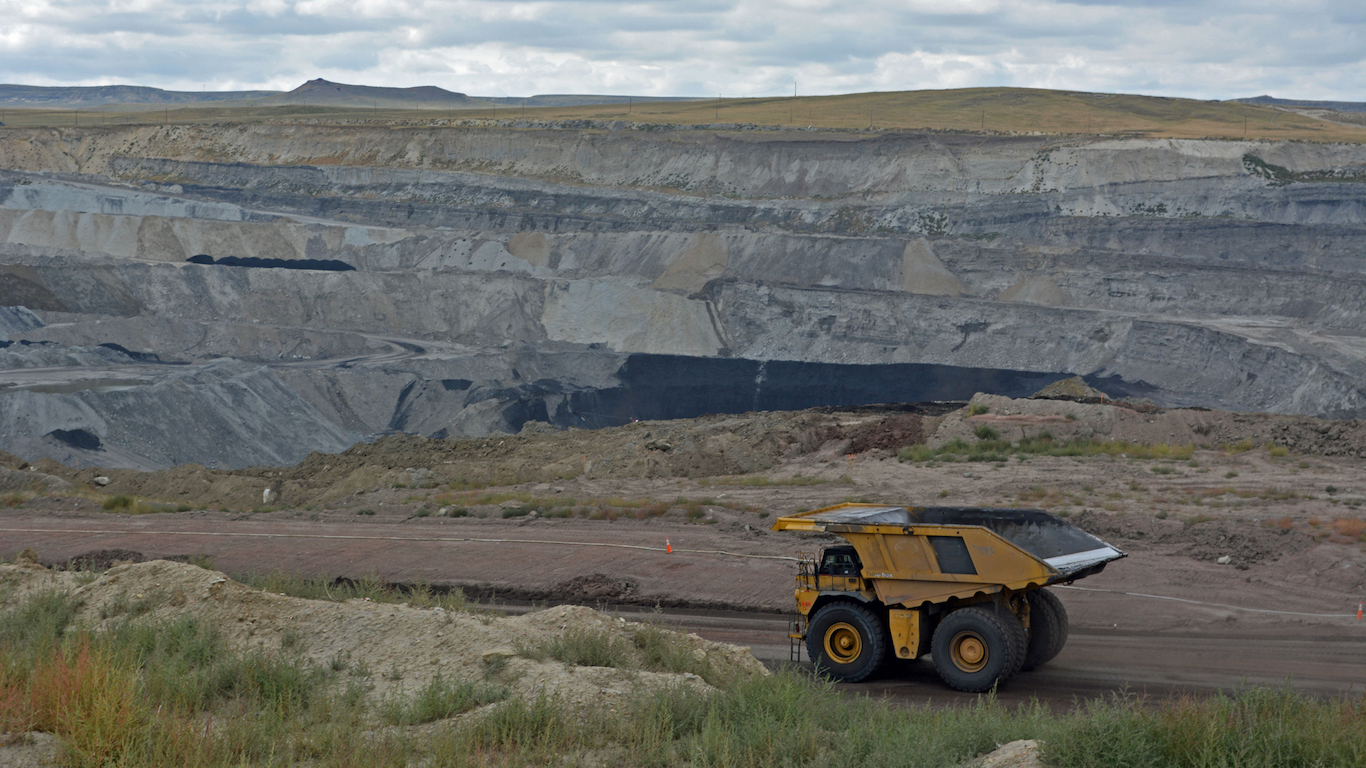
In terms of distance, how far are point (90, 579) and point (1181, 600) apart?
13237mm

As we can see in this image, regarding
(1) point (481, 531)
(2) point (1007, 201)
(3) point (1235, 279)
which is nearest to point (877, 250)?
(2) point (1007, 201)

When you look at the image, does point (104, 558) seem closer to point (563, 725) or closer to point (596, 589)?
point (596, 589)

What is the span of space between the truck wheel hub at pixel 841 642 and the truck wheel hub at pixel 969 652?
97 centimetres

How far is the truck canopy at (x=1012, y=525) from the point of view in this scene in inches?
396

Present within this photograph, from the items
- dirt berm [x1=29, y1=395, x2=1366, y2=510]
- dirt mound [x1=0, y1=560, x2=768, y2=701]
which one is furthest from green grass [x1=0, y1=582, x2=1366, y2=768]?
dirt berm [x1=29, y1=395, x2=1366, y2=510]

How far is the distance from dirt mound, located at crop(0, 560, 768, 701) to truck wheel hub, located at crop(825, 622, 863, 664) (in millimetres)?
904

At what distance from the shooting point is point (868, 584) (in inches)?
405

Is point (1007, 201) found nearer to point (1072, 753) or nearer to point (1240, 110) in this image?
point (1240, 110)

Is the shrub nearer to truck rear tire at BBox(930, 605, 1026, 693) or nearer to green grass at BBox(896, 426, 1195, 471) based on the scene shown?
green grass at BBox(896, 426, 1195, 471)

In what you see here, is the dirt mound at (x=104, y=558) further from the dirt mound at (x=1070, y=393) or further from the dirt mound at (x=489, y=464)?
the dirt mound at (x=1070, y=393)

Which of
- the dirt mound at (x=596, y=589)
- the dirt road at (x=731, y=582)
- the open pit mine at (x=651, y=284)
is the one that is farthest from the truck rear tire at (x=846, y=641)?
the open pit mine at (x=651, y=284)

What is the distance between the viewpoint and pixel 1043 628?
34.6ft

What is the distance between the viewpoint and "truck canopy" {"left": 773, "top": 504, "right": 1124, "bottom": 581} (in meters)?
10.1

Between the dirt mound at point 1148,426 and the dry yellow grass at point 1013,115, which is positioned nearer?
the dirt mound at point 1148,426
